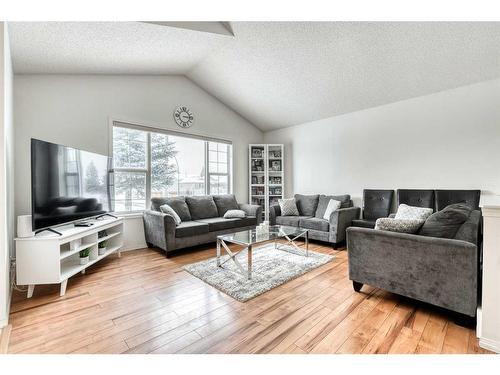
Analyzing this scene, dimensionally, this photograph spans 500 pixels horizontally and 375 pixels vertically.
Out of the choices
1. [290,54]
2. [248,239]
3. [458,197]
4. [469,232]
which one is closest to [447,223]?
[469,232]

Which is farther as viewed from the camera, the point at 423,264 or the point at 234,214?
the point at 234,214

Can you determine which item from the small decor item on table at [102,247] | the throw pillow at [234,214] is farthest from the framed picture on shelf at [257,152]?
the small decor item on table at [102,247]

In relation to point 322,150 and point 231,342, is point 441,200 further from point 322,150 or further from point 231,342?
point 231,342

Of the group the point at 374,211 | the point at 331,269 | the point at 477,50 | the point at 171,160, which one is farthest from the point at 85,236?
the point at 477,50

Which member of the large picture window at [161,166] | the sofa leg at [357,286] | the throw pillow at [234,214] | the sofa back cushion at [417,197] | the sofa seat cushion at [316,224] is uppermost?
the large picture window at [161,166]

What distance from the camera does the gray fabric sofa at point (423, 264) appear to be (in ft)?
5.51

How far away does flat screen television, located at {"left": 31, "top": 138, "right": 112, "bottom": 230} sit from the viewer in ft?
7.18

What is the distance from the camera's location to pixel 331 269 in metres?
2.90

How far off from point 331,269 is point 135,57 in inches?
149

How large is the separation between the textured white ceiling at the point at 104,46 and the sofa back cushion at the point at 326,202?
317cm

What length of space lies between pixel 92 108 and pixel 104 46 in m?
1.02

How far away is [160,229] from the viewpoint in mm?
3430

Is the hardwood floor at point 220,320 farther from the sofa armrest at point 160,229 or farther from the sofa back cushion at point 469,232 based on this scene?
the sofa armrest at point 160,229

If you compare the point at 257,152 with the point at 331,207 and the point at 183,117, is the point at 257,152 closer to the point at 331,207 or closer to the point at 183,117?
the point at 183,117
